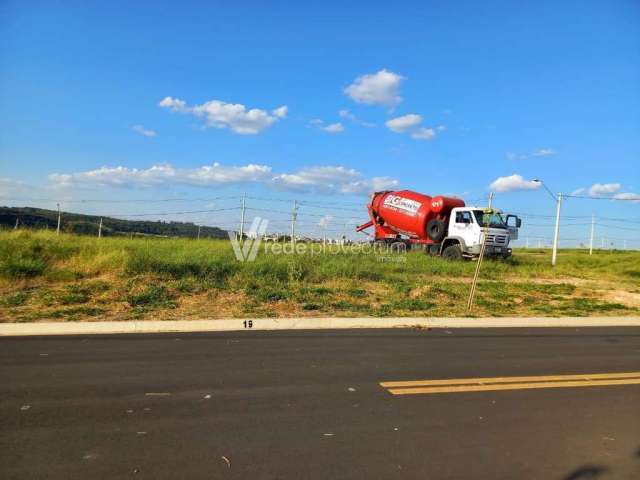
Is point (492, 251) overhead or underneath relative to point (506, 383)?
overhead

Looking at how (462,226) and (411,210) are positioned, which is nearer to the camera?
(462,226)

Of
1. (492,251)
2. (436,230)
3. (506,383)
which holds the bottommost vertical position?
(506,383)

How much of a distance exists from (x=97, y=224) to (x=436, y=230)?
16.0 meters

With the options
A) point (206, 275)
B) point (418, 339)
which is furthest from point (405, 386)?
point (206, 275)

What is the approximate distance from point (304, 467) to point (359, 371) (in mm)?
2470

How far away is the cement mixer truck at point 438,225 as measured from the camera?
20.5m

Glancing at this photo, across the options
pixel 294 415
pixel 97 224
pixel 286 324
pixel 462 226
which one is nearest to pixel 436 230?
pixel 462 226

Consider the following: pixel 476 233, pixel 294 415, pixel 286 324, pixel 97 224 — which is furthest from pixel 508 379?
pixel 97 224

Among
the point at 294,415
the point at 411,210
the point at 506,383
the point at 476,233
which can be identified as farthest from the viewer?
the point at 411,210

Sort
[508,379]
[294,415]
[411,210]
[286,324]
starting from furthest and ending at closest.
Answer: [411,210] → [286,324] → [508,379] → [294,415]

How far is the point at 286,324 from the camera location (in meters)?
8.62

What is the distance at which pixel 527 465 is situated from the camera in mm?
3350

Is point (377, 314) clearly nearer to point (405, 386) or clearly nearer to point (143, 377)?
point (405, 386)

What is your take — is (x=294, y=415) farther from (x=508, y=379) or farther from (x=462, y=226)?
(x=462, y=226)
